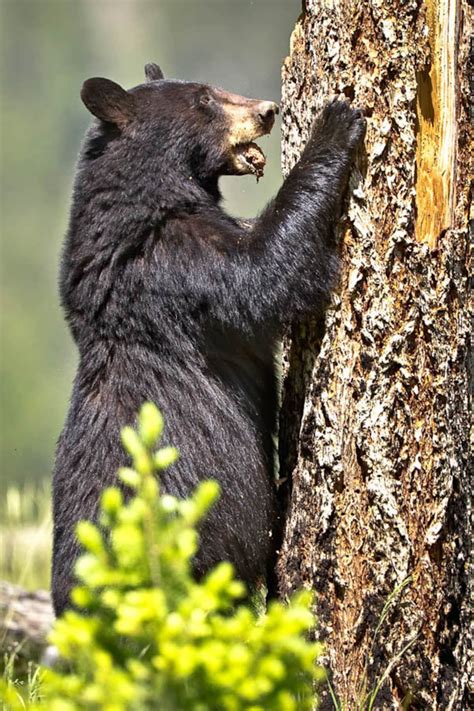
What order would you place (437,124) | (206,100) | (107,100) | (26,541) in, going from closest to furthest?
(437,124)
(107,100)
(206,100)
(26,541)

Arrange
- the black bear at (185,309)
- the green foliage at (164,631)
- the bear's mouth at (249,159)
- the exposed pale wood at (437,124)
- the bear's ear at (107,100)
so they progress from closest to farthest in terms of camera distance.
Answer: the green foliage at (164,631)
the exposed pale wood at (437,124)
the black bear at (185,309)
the bear's ear at (107,100)
the bear's mouth at (249,159)

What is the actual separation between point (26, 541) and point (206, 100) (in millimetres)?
3586

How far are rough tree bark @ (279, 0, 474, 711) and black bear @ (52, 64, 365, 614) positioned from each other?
0.59 ft

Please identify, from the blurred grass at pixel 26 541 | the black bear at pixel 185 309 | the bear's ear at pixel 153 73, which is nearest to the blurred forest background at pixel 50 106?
the blurred grass at pixel 26 541

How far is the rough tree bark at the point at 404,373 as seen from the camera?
3186mm

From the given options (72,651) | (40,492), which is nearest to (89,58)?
(40,492)

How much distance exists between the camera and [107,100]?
387 centimetres

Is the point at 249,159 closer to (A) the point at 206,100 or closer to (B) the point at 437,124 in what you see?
(A) the point at 206,100

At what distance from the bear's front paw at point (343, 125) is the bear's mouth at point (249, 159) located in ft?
2.47

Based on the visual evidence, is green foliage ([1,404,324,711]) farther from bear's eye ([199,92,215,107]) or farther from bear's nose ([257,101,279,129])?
bear's eye ([199,92,215,107])

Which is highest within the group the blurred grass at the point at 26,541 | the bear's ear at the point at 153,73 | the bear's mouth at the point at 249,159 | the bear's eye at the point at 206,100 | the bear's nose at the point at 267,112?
the bear's ear at the point at 153,73

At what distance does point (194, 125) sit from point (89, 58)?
33.9 meters

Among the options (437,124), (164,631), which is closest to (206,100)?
(437,124)

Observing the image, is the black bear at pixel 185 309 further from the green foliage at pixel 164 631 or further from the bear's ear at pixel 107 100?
the green foliage at pixel 164 631
